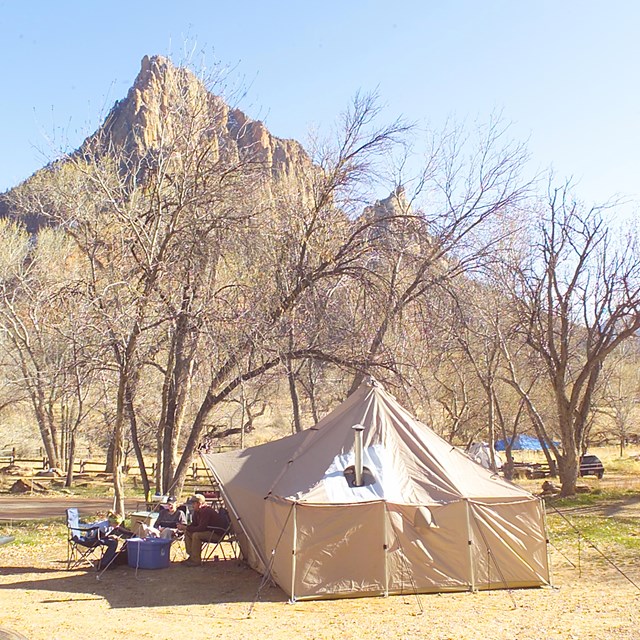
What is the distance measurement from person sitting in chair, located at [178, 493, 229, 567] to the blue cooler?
508 millimetres

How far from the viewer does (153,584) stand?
9242 millimetres

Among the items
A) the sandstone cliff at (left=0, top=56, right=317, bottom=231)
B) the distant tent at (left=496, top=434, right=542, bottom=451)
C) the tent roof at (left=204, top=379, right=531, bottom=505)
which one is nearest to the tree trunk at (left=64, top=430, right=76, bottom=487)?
the sandstone cliff at (left=0, top=56, right=317, bottom=231)

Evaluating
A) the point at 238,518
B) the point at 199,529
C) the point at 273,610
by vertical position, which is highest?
the point at 238,518

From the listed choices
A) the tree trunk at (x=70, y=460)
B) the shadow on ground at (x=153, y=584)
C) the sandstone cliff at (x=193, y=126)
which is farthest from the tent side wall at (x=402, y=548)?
the tree trunk at (x=70, y=460)

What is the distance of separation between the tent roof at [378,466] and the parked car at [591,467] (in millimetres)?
22304

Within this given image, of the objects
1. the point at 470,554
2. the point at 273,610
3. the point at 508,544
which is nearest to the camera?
the point at 273,610

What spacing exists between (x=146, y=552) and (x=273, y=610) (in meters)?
2.90

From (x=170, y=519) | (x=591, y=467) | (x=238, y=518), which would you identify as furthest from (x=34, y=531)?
(x=591, y=467)

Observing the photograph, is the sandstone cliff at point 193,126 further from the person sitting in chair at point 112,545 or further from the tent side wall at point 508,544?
the tent side wall at point 508,544

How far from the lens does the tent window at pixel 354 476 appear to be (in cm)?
896

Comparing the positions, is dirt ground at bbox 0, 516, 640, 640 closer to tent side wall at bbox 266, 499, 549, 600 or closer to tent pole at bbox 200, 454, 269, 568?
tent side wall at bbox 266, 499, 549, 600

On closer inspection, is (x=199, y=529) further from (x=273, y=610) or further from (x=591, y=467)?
(x=591, y=467)

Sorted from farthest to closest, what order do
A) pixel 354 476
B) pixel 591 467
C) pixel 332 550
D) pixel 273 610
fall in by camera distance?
pixel 591 467 < pixel 354 476 < pixel 332 550 < pixel 273 610

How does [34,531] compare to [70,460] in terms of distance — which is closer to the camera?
[34,531]
